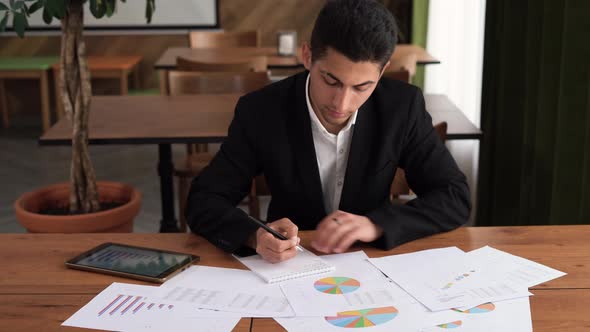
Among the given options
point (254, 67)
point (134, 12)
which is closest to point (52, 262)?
point (254, 67)

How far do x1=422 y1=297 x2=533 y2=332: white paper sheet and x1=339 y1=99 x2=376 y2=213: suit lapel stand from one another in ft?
2.00

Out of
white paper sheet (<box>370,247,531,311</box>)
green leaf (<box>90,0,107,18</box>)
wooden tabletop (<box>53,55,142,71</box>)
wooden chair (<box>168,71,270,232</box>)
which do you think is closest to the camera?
white paper sheet (<box>370,247,531,311</box>)

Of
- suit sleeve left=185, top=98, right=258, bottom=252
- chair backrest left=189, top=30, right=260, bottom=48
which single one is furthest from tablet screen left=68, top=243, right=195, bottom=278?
chair backrest left=189, top=30, right=260, bottom=48

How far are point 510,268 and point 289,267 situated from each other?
43 cm

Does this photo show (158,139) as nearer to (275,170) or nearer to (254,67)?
(275,170)

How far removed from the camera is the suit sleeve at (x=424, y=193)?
1.54 metres

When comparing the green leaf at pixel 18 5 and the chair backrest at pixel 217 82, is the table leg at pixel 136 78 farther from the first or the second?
the green leaf at pixel 18 5

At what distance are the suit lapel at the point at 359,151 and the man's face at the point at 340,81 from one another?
0.52 ft

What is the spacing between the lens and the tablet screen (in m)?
1.40

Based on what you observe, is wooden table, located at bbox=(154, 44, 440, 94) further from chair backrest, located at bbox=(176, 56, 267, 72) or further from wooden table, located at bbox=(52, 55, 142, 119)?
wooden table, located at bbox=(52, 55, 142, 119)

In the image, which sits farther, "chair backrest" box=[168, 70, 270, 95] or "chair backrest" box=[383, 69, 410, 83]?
"chair backrest" box=[168, 70, 270, 95]

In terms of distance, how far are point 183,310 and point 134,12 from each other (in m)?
5.48

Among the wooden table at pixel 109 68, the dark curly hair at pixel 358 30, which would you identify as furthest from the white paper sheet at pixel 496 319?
the wooden table at pixel 109 68

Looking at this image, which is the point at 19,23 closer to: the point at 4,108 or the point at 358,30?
the point at 358,30
